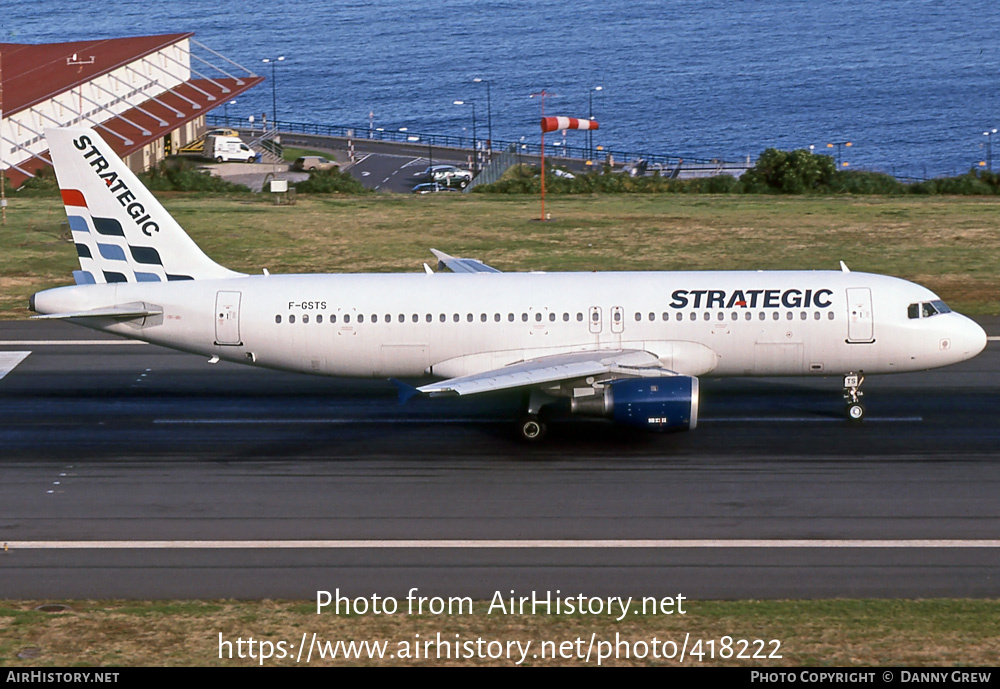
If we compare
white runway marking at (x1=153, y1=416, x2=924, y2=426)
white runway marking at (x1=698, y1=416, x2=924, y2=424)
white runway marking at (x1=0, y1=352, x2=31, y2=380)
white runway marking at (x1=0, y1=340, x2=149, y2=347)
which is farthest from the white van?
white runway marking at (x1=698, y1=416, x2=924, y2=424)

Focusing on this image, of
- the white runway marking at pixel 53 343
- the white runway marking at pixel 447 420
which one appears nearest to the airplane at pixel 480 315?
the white runway marking at pixel 447 420

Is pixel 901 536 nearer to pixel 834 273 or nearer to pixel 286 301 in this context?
pixel 834 273

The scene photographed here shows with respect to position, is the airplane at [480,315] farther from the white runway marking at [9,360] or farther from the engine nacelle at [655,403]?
the white runway marking at [9,360]

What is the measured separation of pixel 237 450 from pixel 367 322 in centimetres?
518

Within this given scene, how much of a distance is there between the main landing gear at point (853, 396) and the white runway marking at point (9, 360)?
93.8 feet

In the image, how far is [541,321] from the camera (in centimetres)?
3406

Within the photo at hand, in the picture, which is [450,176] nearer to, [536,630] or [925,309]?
[925,309]

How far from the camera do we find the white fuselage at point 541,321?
33.8 m

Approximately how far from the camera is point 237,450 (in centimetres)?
3350

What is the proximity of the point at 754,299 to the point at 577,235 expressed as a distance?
3156cm

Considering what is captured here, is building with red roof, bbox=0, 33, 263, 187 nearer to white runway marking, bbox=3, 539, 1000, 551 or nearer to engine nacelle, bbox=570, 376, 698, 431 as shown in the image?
white runway marking, bbox=3, 539, 1000, 551

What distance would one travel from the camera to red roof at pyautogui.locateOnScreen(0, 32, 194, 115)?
91.5 meters

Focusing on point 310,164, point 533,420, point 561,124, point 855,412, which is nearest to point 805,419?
point 855,412
